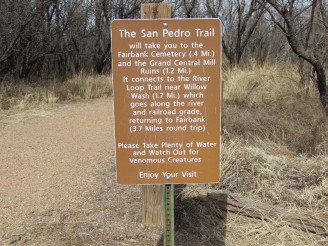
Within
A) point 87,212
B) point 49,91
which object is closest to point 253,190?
point 87,212

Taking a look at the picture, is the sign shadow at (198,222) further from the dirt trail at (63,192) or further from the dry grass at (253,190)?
the dirt trail at (63,192)

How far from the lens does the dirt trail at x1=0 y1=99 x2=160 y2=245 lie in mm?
3451

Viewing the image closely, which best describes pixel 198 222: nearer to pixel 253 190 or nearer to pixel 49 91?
pixel 253 190

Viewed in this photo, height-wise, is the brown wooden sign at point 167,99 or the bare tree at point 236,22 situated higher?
the bare tree at point 236,22

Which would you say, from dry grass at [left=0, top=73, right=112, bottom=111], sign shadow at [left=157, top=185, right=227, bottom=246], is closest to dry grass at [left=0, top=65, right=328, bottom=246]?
sign shadow at [left=157, top=185, right=227, bottom=246]

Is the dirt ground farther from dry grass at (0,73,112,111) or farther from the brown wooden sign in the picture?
dry grass at (0,73,112,111)

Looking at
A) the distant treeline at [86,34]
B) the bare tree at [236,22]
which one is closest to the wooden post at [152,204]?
the distant treeline at [86,34]

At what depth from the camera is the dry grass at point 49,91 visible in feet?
29.9

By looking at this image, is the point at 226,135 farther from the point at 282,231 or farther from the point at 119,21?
the point at 119,21

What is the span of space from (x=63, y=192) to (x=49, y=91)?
6.70 m

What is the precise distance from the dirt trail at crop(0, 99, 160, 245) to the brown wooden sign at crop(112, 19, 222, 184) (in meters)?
1.04

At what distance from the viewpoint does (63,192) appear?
4246 mm

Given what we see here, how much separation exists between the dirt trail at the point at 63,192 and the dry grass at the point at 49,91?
205 centimetres

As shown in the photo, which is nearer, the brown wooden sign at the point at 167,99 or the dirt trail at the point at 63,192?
the brown wooden sign at the point at 167,99
